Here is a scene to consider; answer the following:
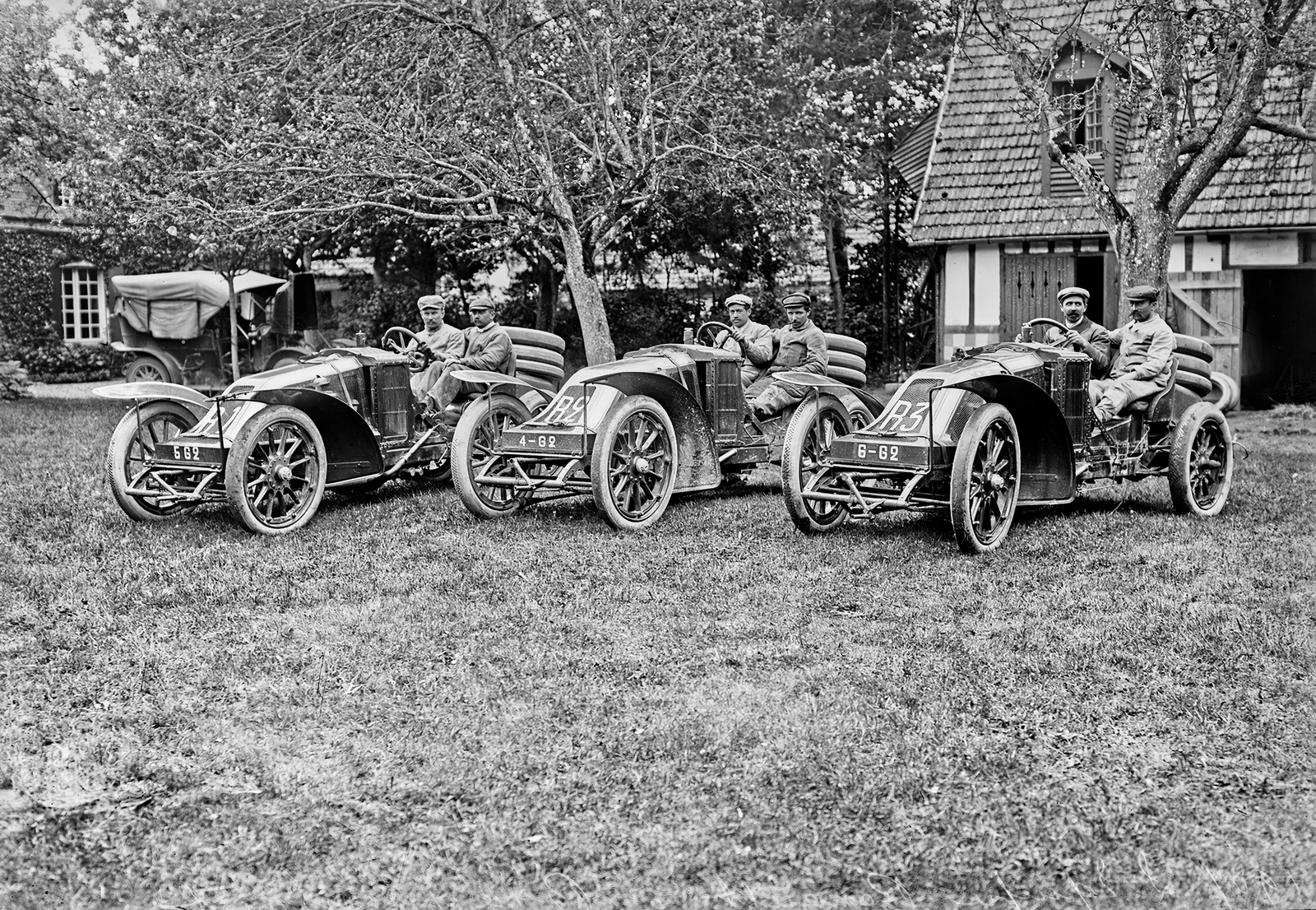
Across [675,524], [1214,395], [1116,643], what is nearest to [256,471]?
[675,524]

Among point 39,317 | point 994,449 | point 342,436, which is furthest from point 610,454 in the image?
point 39,317

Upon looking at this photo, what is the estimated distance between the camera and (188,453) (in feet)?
27.8

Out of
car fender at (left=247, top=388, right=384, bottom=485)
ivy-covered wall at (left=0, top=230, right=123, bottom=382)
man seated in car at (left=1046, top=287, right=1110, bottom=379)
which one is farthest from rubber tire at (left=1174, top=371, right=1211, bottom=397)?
ivy-covered wall at (left=0, top=230, right=123, bottom=382)

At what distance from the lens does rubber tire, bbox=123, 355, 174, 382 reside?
2061cm

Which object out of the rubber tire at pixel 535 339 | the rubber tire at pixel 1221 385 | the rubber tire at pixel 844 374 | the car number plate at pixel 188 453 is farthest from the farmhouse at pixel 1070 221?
the car number plate at pixel 188 453

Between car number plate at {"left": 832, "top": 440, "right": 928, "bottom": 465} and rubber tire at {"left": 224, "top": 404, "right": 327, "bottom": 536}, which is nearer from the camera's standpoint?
car number plate at {"left": 832, "top": 440, "right": 928, "bottom": 465}

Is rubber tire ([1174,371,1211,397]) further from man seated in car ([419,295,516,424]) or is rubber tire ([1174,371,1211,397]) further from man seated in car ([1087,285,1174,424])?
man seated in car ([419,295,516,424])

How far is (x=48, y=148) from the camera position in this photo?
66.0 feet

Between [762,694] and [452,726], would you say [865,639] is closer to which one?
[762,694]

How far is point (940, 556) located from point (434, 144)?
7.50 m

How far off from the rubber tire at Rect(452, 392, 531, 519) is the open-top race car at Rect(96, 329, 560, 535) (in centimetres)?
19

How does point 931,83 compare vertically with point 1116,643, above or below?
above

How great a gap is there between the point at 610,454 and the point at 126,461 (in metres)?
3.11

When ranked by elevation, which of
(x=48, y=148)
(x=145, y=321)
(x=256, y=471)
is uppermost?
(x=48, y=148)
